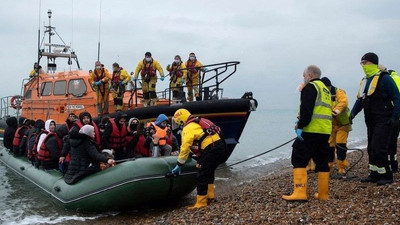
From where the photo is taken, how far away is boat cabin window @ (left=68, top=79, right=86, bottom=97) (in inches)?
424

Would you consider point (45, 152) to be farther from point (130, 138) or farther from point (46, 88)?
point (46, 88)

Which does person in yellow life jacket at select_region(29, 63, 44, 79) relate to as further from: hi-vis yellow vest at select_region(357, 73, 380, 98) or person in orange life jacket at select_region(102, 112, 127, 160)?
hi-vis yellow vest at select_region(357, 73, 380, 98)

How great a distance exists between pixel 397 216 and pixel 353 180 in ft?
7.42

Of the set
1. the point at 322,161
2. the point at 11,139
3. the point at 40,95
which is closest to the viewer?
the point at 322,161

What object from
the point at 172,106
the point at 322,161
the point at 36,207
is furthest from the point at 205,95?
the point at 322,161

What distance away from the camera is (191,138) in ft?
16.4

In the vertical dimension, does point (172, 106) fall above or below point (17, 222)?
above

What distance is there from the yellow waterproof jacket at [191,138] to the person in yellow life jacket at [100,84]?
17.6 feet

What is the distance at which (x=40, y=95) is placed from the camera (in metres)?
11.9

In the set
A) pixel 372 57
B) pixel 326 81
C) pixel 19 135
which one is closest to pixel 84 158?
pixel 326 81

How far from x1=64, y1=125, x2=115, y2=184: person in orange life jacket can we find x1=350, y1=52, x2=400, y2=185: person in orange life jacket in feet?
11.7

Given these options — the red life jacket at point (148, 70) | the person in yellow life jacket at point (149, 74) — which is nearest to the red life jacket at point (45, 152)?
the person in yellow life jacket at point (149, 74)

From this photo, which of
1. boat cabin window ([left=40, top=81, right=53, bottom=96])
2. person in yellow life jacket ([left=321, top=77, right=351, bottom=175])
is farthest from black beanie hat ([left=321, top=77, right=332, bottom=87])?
boat cabin window ([left=40, top=81, right=53, bottom=96])

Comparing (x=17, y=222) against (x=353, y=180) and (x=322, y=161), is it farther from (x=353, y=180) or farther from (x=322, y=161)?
(x=353, y=180)
